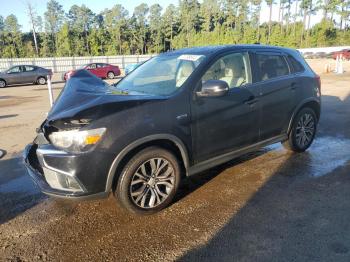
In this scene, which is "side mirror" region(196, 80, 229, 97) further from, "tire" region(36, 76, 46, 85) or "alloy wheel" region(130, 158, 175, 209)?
"tire" region(36, 76, 46, 85)

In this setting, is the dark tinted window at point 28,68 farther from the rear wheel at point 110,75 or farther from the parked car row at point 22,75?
the rear wheel at point 110,75

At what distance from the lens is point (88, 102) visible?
3562 millimetres

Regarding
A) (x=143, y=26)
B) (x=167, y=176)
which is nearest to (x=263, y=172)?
(x=167, y=176)

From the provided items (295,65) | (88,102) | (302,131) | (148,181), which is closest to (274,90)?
(295,65)

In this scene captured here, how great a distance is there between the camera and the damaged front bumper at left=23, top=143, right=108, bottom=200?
10.7 ft

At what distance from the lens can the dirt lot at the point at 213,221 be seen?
3.10 m

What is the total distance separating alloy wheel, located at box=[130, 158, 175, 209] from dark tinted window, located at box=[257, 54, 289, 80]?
2.04 metres

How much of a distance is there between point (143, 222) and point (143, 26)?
258ft

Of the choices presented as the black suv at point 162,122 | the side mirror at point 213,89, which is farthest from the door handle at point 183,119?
the side mirror at point 213,89

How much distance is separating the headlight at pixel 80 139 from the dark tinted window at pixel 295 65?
3.47m

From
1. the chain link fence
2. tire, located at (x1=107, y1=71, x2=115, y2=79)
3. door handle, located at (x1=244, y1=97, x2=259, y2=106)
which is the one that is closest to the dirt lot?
door handle, located at (x1=244, y1=97, x2=259, y2=106)

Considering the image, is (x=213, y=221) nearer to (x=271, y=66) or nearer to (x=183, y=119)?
(x=183, y=119)

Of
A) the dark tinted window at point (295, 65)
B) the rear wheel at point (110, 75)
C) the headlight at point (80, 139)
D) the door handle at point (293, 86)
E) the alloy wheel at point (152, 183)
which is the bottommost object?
the rear wheel at point (110, 75)

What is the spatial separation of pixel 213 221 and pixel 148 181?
0.82 metres
